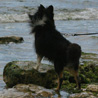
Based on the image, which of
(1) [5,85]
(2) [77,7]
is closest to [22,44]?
(1) [5,85]

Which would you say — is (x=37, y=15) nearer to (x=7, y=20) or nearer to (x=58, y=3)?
(x=7, y=20)

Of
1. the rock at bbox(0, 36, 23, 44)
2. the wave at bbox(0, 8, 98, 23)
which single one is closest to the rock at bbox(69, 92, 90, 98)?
the rock at bbox(0, 36, 23, 44)

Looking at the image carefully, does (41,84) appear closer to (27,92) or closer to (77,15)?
(27,92)

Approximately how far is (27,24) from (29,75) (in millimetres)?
1648

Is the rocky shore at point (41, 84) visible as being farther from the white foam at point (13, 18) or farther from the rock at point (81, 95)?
the white foam at point (13, 18)

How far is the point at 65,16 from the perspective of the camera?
82.6 ft

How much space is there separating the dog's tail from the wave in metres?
15.7

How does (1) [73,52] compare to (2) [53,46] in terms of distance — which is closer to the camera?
(1) [73,52]

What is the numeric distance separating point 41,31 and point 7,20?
51.3 ft

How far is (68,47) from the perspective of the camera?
6.64 meters

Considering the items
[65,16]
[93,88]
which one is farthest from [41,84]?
[65,16]

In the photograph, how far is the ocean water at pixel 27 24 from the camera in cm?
1196

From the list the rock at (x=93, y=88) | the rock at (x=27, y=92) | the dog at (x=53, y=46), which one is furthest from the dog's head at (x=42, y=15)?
the rock at (x=93, y=88)

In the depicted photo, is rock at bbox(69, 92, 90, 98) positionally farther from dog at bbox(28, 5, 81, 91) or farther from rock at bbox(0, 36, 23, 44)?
rock at bbox(0, 36, 23, 44)
